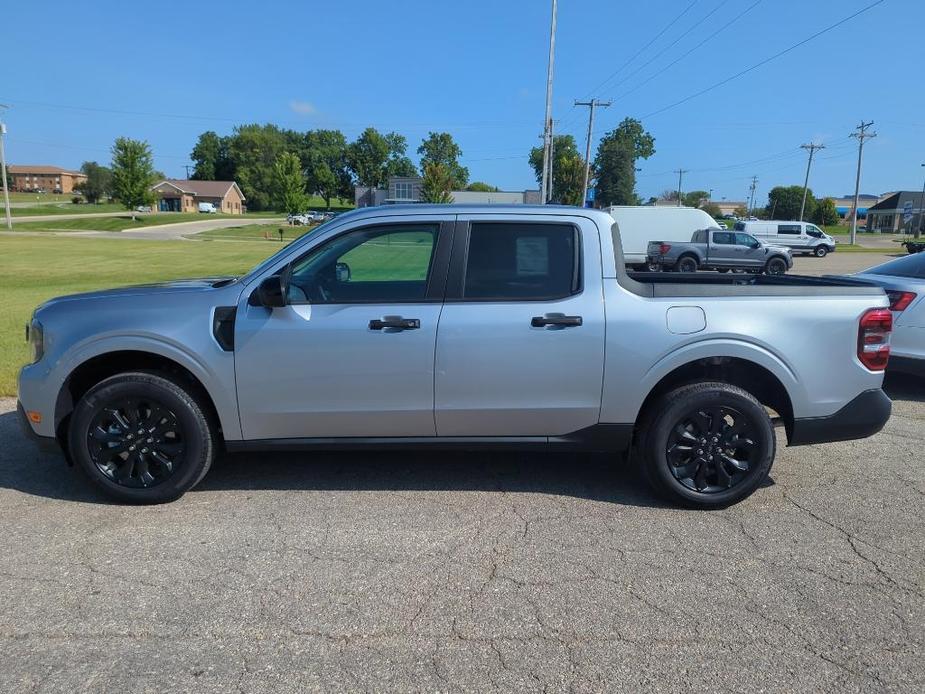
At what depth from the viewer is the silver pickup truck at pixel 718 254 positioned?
27922 mm

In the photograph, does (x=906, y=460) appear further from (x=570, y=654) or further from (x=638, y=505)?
(x=570, y=654)

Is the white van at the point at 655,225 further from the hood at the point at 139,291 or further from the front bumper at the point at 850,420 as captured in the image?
the hood at the point at 139,291

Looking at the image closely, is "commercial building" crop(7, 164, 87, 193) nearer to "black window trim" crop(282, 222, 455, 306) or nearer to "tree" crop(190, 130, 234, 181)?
"tree" crop(190, 130, 234, 181)

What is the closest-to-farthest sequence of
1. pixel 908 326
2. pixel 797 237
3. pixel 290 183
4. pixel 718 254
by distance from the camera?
1. pixel 908 326
2. pixel 718 254
3. pixel 797 237
4. pixel 290 183

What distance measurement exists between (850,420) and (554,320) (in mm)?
1948

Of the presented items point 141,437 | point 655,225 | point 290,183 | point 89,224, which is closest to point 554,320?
point 141,437

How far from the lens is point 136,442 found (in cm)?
399

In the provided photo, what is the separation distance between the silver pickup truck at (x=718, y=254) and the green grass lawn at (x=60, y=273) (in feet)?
54.7

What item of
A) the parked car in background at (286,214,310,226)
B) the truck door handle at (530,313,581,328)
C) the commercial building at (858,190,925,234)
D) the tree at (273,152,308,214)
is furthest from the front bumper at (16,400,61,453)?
the commercial building at (858,190,925,234)

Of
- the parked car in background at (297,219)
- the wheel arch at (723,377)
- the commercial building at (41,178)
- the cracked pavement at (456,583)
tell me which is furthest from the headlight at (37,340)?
the commercial building at (41,178)

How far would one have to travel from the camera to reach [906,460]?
4996mm

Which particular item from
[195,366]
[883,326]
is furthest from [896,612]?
[195,366]

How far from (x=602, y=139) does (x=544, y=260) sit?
11647 centimetres

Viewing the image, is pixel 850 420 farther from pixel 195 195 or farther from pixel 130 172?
pixel 195 195
